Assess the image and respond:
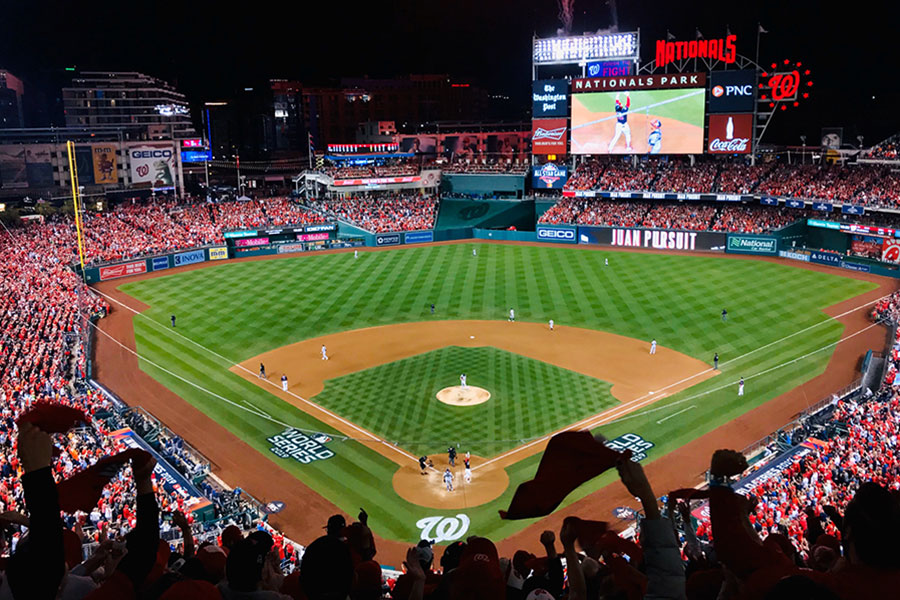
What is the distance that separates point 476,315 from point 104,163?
4380 centimetres

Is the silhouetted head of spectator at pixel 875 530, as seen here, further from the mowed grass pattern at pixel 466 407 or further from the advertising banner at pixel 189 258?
the advertising banner at pixel 189 258

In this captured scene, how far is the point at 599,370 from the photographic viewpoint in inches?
1273

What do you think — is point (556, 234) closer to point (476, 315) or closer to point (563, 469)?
point (476, 315)

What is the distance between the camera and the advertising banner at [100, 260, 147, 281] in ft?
171

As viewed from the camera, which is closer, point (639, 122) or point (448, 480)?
point (448, 480)

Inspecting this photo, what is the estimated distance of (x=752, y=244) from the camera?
56062 mm

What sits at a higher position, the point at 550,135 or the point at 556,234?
the point at 550,135

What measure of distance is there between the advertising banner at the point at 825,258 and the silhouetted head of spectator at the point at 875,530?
5423cm

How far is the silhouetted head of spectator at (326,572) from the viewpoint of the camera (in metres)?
3.85

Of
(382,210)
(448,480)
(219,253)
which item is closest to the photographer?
(448,480)

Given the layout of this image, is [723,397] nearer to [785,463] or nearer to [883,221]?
[785,463]

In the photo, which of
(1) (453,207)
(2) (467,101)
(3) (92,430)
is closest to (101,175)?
(1) (453,207)

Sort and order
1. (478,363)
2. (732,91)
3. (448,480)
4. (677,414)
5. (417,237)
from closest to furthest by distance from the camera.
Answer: (448,480), (677,414), (478,363), (732,91), (417,237)

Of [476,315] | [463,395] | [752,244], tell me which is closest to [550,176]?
[752,244]
